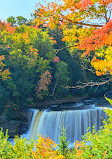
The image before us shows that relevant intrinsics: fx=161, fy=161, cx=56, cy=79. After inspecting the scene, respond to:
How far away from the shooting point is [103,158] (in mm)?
4012

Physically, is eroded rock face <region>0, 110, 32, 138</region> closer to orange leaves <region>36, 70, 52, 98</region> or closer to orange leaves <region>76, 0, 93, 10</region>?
orange leaves <region>36, 70, 52, 98</region>

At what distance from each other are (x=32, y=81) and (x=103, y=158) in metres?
17.8

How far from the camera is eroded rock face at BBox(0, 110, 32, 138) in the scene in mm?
16500

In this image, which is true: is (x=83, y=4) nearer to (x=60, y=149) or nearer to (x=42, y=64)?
(x=60, y=149)

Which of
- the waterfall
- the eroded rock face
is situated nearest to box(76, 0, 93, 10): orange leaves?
the waterfall

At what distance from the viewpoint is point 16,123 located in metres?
16.8

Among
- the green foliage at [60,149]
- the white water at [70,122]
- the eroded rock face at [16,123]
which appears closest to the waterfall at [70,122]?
the white water at [70,122]

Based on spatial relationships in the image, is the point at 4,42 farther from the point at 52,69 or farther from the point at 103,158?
the point at 103,158

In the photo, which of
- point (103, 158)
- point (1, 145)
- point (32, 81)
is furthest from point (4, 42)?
point (103, 158)

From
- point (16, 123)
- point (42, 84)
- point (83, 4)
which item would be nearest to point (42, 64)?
point (42, 84)

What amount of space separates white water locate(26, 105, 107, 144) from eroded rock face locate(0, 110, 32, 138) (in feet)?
5.10

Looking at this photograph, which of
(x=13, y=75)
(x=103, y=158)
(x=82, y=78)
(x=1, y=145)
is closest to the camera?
(x=103, y=158)

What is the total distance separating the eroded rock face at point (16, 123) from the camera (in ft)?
54.1

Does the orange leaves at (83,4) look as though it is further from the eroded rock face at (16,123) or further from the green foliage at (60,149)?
the eroded rock face at (16,123)
